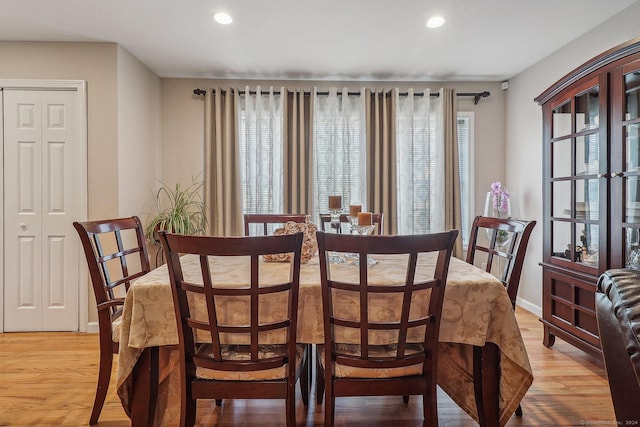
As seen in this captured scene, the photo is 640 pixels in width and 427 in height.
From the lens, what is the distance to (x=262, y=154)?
156 inches

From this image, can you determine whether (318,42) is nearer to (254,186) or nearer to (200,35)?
(200,35)

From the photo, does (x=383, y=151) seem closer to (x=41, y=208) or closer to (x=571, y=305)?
(x=571, y=305)

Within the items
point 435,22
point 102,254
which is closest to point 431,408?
point 102,254

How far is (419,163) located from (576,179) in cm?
165

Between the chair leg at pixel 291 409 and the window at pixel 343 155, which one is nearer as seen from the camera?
the chair leg at pixel 291 409

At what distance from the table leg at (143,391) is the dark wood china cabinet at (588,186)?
251 cm

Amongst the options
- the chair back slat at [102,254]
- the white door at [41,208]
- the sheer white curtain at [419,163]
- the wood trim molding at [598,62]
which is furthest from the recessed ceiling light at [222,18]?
the wood trim molding at [598,62]

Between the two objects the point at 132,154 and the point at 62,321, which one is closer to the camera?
the point at 62,321

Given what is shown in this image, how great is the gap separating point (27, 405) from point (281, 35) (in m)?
3.01

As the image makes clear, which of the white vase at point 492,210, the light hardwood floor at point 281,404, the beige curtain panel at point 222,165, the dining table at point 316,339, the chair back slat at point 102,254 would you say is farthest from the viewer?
the beige curtain panel at point 222,165

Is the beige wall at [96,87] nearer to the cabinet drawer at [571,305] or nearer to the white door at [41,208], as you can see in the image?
the white door at [41,208]

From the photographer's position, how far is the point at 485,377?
1.54 meters

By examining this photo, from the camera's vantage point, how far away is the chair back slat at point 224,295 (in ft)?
3.98

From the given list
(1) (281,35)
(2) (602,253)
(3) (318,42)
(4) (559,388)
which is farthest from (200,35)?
(4) (559,388)
